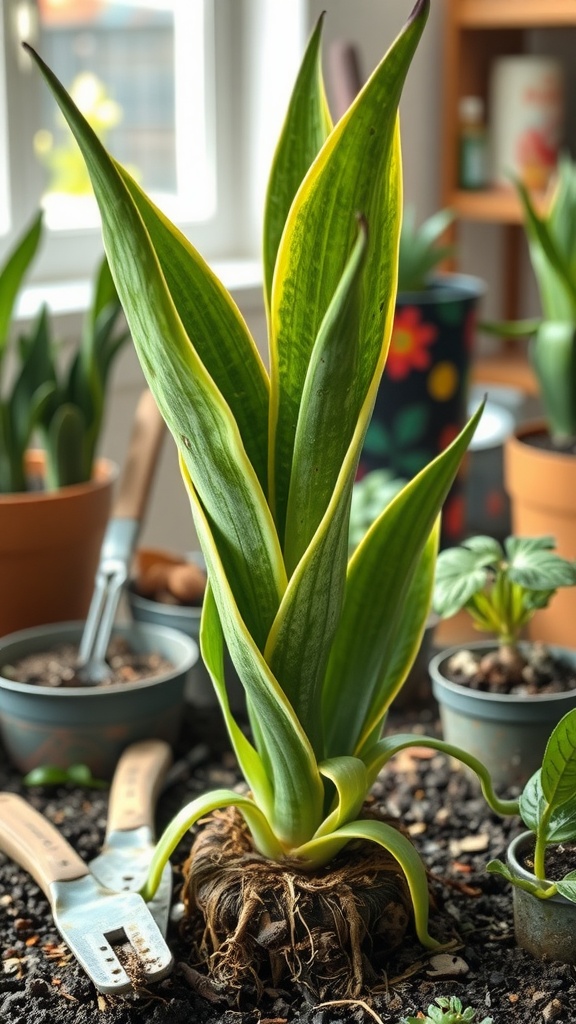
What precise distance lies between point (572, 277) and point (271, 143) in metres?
0.90

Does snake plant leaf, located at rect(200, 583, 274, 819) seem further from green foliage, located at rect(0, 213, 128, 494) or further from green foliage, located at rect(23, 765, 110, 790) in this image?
green foliage, located at rect(0, 213, 128, 494)

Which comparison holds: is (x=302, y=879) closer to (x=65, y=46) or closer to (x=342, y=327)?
(x=342, y=327)

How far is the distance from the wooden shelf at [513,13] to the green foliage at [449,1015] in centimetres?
175

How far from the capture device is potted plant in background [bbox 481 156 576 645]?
3.94ft

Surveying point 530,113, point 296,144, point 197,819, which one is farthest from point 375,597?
point 530,113

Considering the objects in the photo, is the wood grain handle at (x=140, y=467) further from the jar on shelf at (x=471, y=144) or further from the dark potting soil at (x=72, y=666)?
the jar on shelf at (x=471, y=144)

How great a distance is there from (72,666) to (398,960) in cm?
44

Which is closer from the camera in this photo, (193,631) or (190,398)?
(190,398)

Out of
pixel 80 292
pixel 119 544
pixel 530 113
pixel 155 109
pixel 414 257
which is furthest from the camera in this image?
pixel 530 113

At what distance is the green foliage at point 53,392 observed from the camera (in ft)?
3.85

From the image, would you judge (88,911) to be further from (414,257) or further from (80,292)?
(80,292)

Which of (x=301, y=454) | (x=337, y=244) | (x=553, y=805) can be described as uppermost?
(x=337, y=244)

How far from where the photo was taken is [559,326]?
130 centimetres

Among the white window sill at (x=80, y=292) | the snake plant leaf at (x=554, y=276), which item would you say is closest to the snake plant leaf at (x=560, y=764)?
the snake plant leaf at (x=554, y=276)
